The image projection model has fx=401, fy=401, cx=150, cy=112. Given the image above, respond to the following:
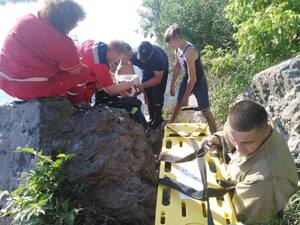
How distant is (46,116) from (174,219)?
4.57ft

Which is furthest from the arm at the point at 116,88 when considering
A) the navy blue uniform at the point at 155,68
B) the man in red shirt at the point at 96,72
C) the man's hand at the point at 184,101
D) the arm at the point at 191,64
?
the man's hand at the point at 184,101

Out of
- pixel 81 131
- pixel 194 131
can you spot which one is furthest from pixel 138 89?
pixel 81 131

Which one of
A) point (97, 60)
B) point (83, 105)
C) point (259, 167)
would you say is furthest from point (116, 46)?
point (259, 167)

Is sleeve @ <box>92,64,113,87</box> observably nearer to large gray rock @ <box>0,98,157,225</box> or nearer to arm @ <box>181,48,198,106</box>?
large gray rock @ <box>0,98,157,225</box>

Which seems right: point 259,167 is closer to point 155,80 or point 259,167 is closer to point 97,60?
point 97,60

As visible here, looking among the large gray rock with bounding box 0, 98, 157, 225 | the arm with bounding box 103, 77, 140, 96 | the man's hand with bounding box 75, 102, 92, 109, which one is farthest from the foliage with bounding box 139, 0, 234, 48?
the large gray rock with bounding box 0, 98, 157, 225

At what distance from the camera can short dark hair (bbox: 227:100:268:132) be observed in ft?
8.18

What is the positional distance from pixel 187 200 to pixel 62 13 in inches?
68.4

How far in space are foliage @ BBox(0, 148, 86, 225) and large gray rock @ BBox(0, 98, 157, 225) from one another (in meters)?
0.15

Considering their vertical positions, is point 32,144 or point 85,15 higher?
point 85,15

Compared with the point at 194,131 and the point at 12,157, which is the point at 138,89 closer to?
the point at 194,131

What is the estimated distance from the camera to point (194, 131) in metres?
4.21

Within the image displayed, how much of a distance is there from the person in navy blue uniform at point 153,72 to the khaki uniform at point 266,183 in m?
2.82

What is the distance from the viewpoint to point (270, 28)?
14.7 feet
